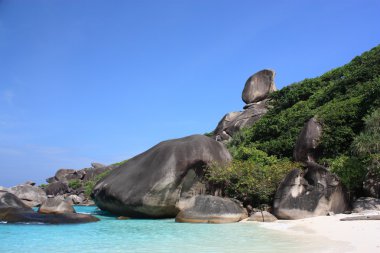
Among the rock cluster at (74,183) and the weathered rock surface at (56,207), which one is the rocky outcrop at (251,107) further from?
the weathered rock surface at (56,207)

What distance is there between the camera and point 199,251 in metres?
6.98

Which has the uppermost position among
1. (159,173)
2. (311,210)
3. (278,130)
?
(278,130)

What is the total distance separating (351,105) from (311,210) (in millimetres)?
8119

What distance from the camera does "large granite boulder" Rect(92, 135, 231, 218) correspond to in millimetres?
14742

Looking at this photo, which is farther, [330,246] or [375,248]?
[330,246]

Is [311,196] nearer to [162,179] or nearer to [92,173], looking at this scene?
[162,179]

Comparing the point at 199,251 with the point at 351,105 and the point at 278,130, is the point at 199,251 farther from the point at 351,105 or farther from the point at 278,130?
the point at 278,130

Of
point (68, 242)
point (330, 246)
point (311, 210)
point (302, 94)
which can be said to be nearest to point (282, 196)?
point (311, 210)

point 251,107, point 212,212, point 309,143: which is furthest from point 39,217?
point 251,107

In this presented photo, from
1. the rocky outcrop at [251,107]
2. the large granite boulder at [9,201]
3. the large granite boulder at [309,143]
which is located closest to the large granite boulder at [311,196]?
the large granite boulder at [309,143]

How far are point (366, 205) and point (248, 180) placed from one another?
429cm

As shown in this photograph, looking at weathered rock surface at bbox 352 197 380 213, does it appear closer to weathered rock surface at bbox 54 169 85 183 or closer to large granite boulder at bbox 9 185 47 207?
large granite boulder at bbox 9 185 47 207

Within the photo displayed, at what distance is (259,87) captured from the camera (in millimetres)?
38812

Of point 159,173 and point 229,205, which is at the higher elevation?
point 159,173
